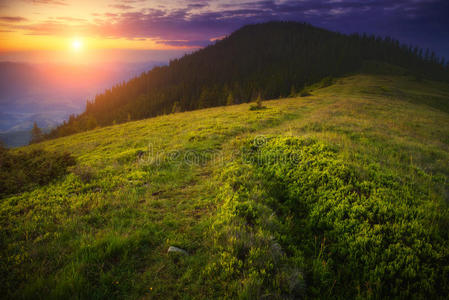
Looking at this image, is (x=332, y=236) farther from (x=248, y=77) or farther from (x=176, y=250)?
(x=248, y=77)

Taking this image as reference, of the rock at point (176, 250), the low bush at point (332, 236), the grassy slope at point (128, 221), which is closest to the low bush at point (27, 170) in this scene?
the grassy slope at point (128, 221)

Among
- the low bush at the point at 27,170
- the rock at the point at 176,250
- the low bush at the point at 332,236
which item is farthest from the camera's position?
the low bush at the point at 27,170

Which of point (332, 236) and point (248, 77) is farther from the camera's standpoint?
point (248, 77)

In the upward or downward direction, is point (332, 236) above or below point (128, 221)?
above

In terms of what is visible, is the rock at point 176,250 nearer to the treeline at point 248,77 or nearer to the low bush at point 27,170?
the low bush at point 27,170

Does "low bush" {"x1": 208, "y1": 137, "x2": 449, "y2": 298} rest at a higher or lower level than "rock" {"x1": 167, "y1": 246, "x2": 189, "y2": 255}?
higher

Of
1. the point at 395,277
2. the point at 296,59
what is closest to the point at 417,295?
the point at 395,277

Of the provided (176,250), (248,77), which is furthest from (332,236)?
(248,77)

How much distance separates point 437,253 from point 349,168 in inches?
139

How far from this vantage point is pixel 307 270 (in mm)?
4383

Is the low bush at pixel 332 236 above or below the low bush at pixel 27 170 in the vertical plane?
above

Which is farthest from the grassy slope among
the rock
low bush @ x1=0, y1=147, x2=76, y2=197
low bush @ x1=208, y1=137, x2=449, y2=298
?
low bush @ x1=0, y1=147, x2=76, y2=197

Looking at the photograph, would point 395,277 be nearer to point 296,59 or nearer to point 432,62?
point 296,59

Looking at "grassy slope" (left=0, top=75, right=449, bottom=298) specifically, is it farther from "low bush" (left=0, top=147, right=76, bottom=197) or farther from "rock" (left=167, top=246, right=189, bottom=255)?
"low bush" (left=0, top=147, right=76, bottom=197)
